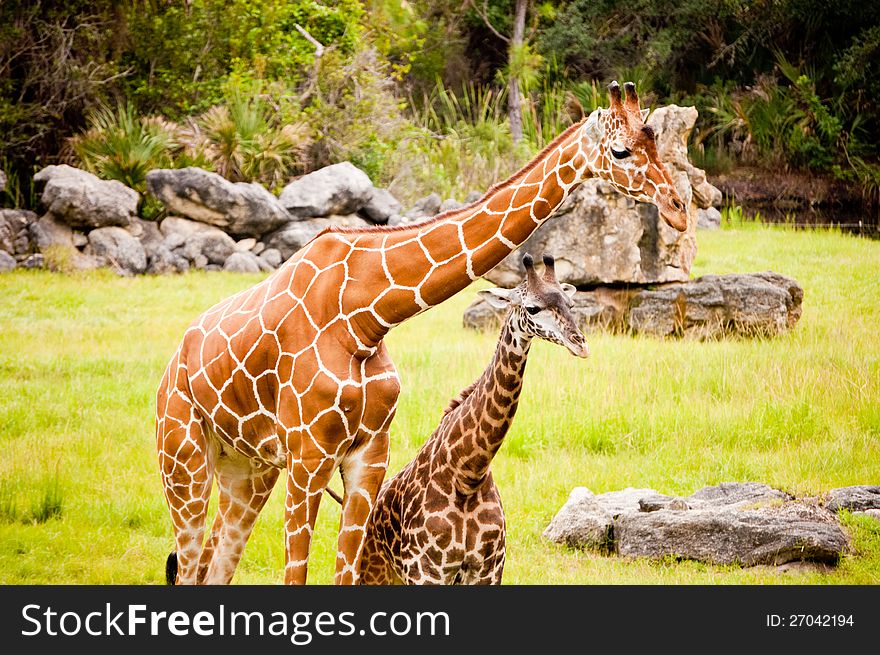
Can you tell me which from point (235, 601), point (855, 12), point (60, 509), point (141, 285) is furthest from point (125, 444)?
point (855, 12)

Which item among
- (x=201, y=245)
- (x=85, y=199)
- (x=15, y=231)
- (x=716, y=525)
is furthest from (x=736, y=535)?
(x=15, y=231)

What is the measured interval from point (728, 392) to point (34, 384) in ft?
18.8

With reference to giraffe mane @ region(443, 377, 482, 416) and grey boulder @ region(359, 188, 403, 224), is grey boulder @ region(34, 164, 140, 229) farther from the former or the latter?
giraffe mane @ region(443, 377, 482, 416)

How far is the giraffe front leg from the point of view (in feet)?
12.8

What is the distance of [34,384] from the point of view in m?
8.85

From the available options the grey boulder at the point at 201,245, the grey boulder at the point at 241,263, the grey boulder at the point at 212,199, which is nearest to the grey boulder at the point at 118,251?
the grey boulder at the point at 201,245

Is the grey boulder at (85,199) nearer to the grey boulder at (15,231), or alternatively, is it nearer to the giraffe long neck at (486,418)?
the grey boulder at (15,231)

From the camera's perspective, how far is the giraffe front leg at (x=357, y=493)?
3914 millimetres

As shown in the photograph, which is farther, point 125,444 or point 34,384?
point 34,384

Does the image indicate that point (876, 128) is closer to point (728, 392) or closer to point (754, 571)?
point (728, 392)

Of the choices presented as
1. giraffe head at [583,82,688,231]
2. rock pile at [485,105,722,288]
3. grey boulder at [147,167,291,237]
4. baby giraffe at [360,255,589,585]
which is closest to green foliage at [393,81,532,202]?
grey boulder at [147,167,291,237]

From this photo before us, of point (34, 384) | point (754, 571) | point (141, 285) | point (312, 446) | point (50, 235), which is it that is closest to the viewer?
point (312, 446)

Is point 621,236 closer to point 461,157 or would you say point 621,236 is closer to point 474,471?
point 474,471

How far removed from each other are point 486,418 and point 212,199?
35.9 feet
